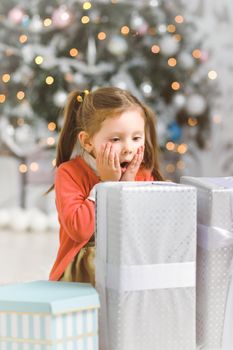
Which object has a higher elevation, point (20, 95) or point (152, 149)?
point (20, 95)

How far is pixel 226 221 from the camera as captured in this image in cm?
159

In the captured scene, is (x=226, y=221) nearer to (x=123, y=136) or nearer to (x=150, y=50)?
(x=123, y=136)

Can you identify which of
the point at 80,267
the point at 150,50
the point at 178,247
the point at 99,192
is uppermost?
the point at 150,50

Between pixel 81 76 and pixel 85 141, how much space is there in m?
2.43

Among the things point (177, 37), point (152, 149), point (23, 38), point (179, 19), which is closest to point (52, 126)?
point (23, 38)

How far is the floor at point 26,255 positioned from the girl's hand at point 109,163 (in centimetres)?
101

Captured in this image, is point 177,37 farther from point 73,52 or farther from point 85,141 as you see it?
point 85,141

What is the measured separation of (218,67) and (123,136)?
3.08m

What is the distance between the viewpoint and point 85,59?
14.1 ft

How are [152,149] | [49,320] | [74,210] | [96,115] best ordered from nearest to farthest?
[49,320], [74,210], [96,115], [152,149]

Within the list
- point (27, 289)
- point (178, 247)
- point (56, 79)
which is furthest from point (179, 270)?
point (56, 79)

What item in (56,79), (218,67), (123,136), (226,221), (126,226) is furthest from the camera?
(218,67)

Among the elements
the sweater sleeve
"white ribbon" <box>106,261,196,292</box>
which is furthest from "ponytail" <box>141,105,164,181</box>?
"white ribbon" <box>106,261,196,292</box>

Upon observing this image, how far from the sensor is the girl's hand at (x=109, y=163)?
1744mm
